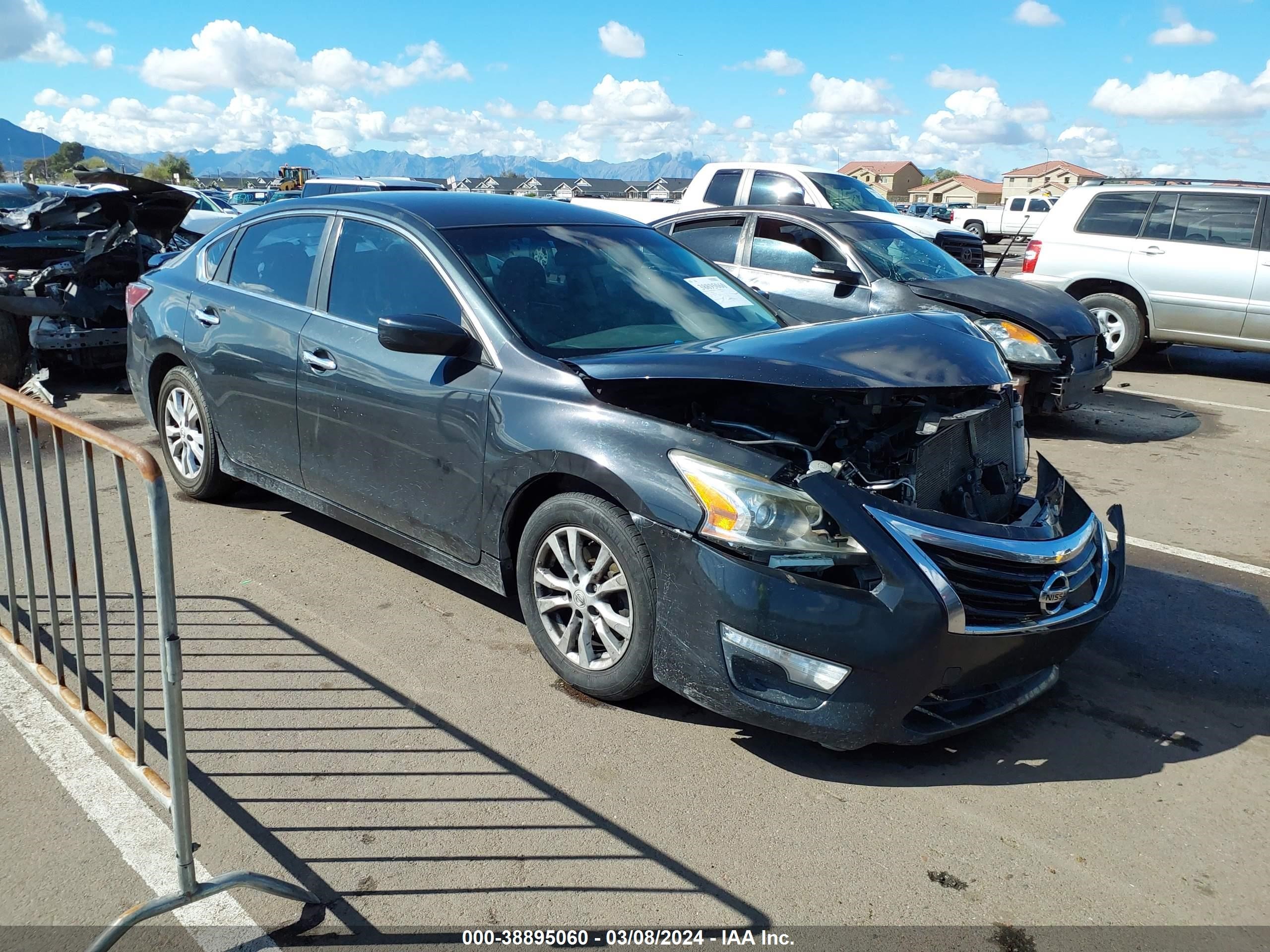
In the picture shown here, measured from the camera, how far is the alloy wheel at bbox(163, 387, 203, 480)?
540cm

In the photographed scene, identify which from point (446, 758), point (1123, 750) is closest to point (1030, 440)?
point (1123, 750)

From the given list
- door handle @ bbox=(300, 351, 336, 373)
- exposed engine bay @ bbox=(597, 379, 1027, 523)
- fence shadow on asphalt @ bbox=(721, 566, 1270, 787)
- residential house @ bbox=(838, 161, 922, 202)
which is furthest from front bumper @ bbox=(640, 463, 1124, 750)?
residential house @ bbox=(838, 161, 922, 202)

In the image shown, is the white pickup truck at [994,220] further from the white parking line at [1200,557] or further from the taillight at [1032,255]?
the white parking line at [1200,557]

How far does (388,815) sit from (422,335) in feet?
5.69

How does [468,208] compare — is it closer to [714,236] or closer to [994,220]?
[714,236]

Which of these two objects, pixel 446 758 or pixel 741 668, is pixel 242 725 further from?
pixel 741 668

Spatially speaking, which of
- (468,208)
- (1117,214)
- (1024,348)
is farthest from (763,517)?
(1117,214)

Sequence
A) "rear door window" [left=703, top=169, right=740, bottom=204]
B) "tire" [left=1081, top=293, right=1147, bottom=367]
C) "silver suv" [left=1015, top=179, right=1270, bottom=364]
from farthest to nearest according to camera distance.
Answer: "rear door window" [left=703, top=169, right=740, bottom=204], "tire" [left=1081, top=293, right=1147, bottom=367], "silver suv" [left=1015, top=179, right=1270, bottom=364]

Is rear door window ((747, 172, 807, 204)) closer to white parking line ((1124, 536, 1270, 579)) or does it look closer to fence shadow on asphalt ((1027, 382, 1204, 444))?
fence shadow on asphalt ((1027, 382, 1204, 444))

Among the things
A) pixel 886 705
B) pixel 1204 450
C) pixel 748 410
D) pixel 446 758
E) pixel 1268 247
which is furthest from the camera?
pixel 1268 247

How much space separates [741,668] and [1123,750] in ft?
4.63

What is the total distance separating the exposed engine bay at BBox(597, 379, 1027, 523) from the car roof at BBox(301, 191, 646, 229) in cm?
144

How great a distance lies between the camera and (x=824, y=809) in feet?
9.96

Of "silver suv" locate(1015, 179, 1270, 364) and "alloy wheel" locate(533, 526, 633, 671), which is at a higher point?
"silver suv" locate(1015, 179, 1270, 364)
